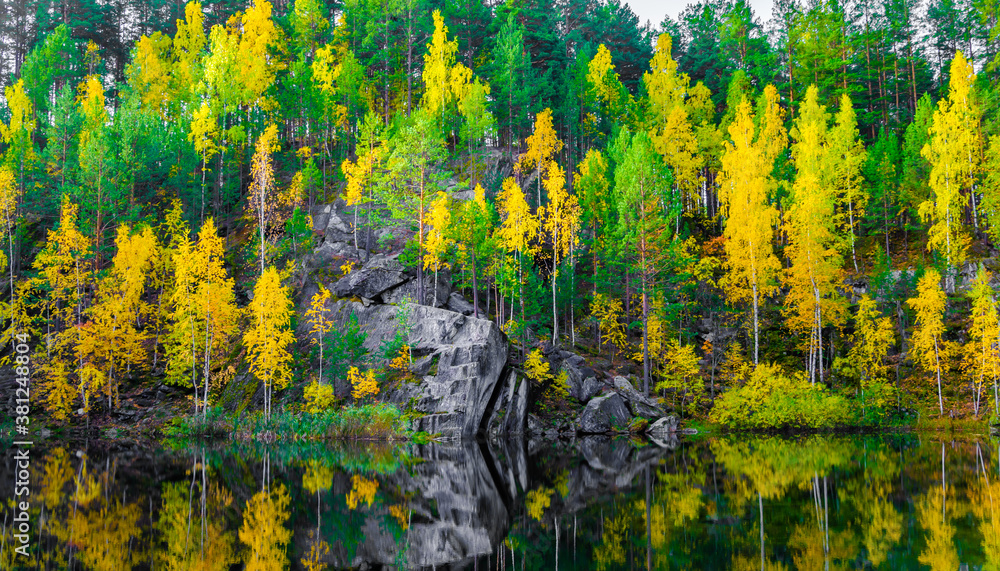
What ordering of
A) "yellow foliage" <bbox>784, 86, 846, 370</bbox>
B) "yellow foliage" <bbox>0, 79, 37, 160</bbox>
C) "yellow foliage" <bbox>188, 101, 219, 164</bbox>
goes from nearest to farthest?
1. "yellow foliage" <bbox>784, 86, 846, 370</bbox>
2. "yellow foliage" <bbox>0, 79, 37, 160</bbox>
3. "yellow foliage" <bbox>188, 101, 219, 164</bbox>

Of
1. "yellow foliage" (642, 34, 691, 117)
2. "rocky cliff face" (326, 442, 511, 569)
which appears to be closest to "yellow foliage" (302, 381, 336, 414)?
"rocky cliff face" (326, 442, 511, 569)

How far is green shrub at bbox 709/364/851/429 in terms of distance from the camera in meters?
37.0

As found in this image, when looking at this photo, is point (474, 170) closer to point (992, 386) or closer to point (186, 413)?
point (186, 413)

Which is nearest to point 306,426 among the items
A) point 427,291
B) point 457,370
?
point 457,370

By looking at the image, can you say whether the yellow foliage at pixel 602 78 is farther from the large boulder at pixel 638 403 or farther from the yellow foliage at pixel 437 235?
the large boulder at pixel 638 403

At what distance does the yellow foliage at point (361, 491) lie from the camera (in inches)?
618

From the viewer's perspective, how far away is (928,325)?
118ft

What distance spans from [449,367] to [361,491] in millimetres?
18611

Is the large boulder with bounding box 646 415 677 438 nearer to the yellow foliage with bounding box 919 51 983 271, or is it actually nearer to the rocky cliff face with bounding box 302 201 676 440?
the rocky cliff face with bounding box 302 201 676 440

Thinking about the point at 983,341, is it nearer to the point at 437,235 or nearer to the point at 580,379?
the point at 580,379

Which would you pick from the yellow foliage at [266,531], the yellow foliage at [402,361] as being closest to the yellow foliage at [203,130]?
the yellow foliage at [402,361]

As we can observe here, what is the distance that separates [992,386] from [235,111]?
180ft

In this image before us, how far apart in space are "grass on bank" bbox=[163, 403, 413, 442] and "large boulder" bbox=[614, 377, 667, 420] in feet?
43.3

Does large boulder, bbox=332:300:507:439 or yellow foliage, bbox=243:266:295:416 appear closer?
large boulder, bbox=332:300:507:439
